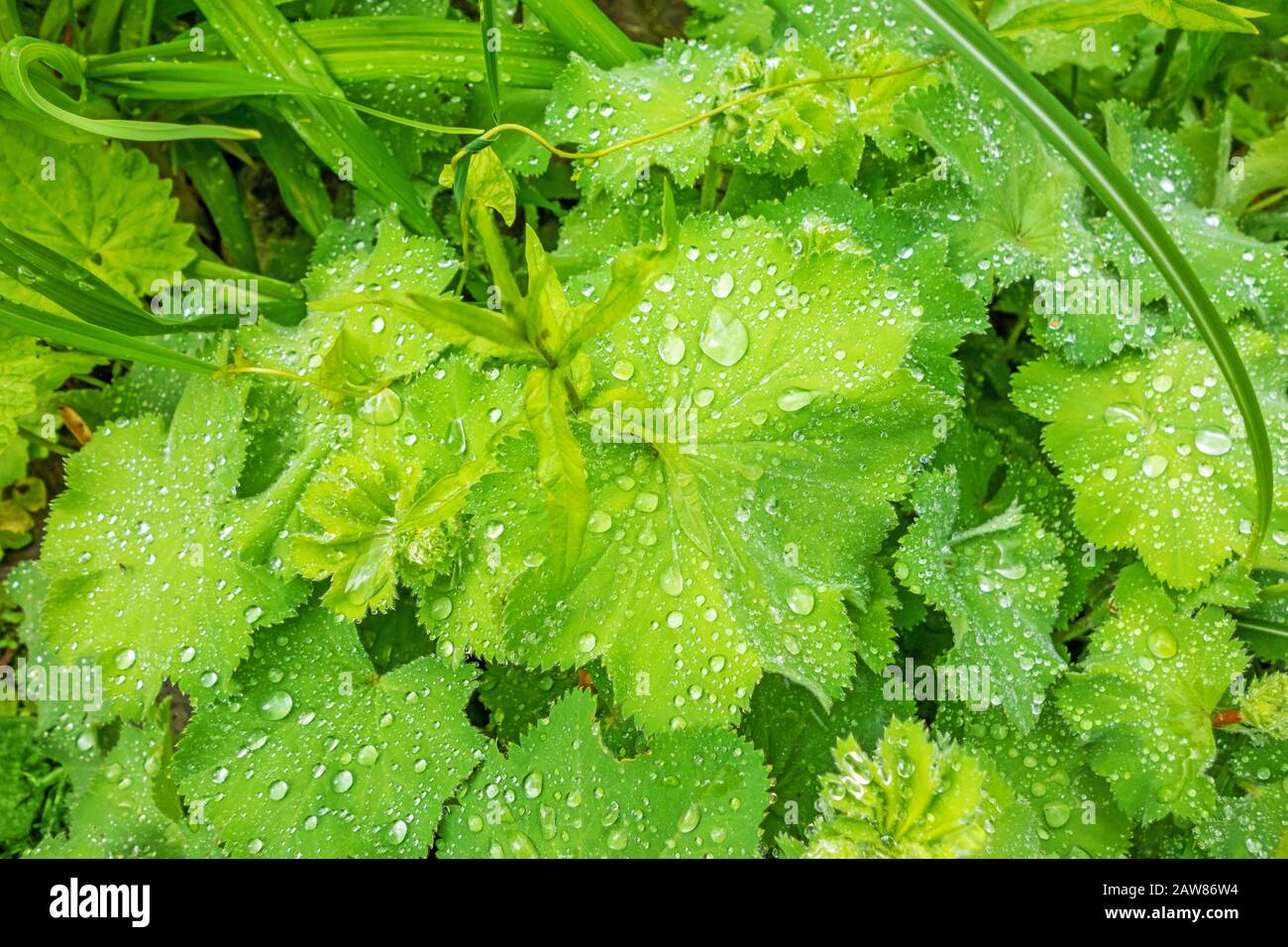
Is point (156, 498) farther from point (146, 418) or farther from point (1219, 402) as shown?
point (1219, 402)

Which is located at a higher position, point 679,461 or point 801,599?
point 679,461

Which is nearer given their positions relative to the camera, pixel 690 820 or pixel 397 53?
pixel 690 820

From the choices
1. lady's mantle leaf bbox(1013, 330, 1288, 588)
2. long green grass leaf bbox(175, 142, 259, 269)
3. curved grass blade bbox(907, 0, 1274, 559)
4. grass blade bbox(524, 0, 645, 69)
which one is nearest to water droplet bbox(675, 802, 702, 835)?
lady's mantle leaf bbox(1013, 330, 1288, 588)

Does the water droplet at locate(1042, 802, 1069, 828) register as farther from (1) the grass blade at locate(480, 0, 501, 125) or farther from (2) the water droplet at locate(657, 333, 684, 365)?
(1) the grass blade at locate(480, 0, 501, 125)

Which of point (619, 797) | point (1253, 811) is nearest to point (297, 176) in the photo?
point (619, 797)

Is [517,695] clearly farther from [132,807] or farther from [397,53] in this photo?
[397,53]

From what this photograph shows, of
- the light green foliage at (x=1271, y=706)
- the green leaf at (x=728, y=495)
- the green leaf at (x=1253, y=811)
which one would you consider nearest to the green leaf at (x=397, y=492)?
the green leaf at (x=728, y=495)

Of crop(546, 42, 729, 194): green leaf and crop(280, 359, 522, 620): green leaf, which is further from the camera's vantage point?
crop(546, 42, 729, 194): green leaf
